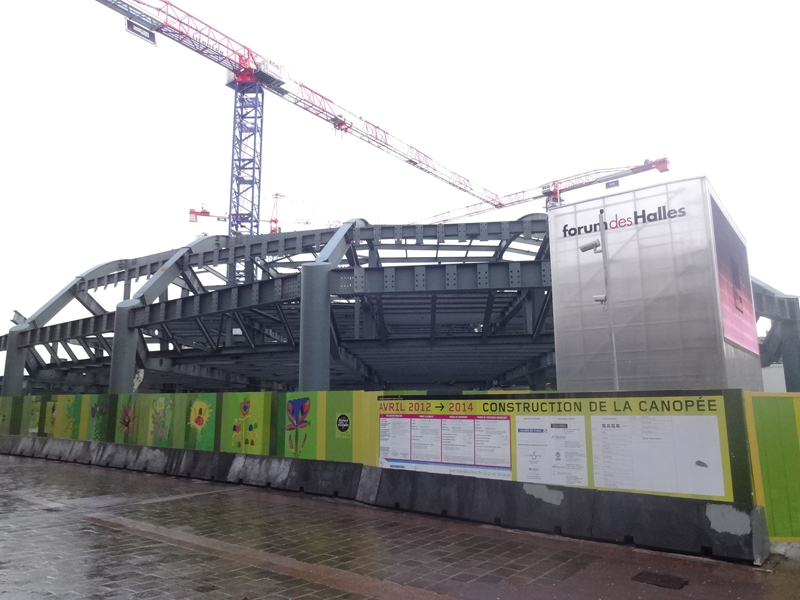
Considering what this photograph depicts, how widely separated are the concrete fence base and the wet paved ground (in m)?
0.26

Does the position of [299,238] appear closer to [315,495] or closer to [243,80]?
[315,495]

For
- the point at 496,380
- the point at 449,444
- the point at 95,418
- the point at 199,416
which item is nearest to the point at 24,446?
the point at 95,418

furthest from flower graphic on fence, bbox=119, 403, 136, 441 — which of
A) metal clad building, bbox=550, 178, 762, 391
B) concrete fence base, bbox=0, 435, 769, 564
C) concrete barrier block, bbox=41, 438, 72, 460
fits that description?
metal clad building, bbox=550, 178, 762, 391

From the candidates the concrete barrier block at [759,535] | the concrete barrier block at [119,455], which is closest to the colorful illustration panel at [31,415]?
the concrete barrier block at [119,455]

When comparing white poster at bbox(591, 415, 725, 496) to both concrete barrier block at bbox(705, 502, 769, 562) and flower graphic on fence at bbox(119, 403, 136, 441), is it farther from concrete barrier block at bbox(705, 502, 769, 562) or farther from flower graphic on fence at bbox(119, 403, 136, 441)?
flower graphic on fence at bbox(119, 403, 136, 441)

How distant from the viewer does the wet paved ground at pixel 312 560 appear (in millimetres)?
6180

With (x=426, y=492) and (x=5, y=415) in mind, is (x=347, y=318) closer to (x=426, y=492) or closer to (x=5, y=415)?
(x=5, y=415)

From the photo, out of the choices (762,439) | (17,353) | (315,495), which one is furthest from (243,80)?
(762,439)

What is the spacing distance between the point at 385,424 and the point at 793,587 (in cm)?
721

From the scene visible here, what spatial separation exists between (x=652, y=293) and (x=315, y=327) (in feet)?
37.3

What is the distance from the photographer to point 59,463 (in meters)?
20.8

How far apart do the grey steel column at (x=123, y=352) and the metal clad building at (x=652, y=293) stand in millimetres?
21979

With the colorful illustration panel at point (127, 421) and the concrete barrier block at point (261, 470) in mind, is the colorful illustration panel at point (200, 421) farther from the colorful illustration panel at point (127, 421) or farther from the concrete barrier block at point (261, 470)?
the colorful illustration panel at point (127, 421)

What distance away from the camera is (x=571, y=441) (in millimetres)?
9023
